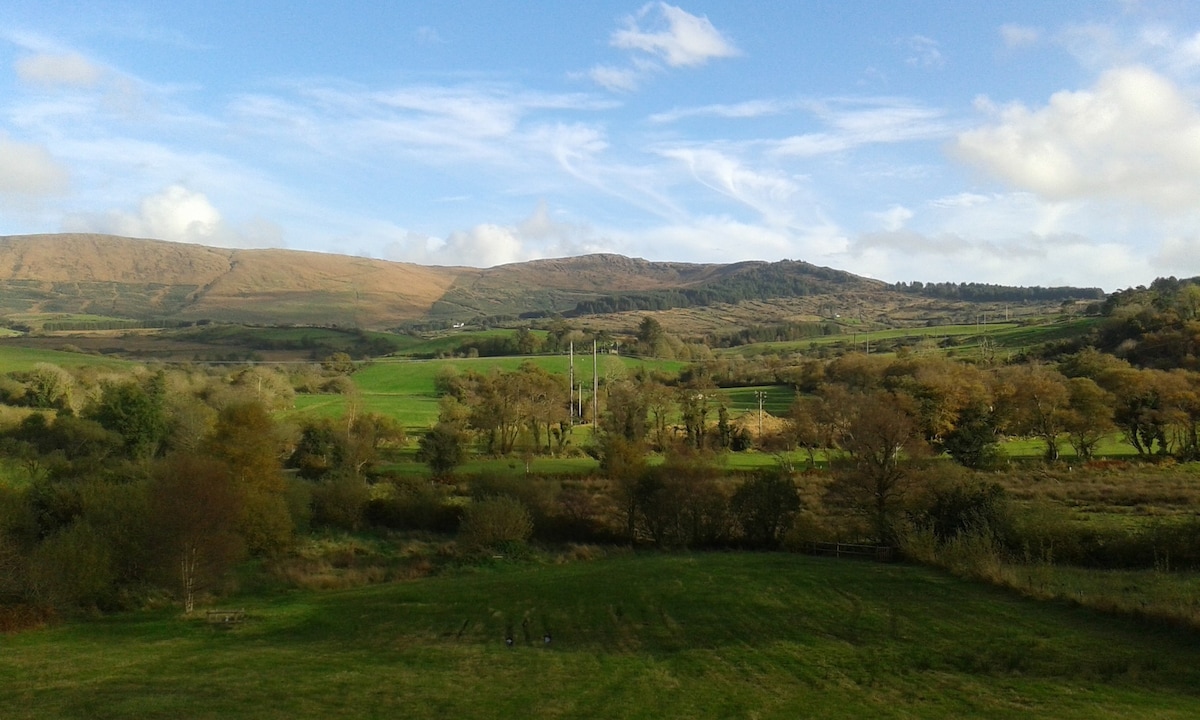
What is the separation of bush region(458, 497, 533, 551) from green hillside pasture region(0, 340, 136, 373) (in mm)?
70912

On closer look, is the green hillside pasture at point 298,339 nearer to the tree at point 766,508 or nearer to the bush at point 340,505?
the bush at point 340,505

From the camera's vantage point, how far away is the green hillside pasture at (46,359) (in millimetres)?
91125

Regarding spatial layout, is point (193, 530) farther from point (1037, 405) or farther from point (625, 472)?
point (1037, 405)

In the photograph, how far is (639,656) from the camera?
67.6 feet

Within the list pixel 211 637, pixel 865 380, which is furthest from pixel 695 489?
pixel 865 380

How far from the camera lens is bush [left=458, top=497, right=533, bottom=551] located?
40031 millimetres

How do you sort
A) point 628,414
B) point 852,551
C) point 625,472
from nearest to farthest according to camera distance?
point 852,551 → point 625,472 → point 628,414

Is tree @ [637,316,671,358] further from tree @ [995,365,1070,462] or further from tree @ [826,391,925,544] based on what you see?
tree @ [826,391,925,544]

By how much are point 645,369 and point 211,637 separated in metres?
88.6

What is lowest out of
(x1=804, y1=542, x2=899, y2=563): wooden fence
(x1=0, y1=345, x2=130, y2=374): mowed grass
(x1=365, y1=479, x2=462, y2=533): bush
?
(x1=365, y1=479, x2=462, y2=533): bush

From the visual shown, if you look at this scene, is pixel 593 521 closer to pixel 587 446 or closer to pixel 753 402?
pixel 587 446

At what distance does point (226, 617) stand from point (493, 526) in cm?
1468

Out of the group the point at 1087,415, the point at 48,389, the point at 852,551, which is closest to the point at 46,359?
the point at 48,389

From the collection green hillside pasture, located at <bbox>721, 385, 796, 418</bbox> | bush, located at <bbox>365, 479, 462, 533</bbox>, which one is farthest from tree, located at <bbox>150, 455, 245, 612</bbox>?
green hillside pasture, located at <bbox>721, 385, 796, 418</bbox>
